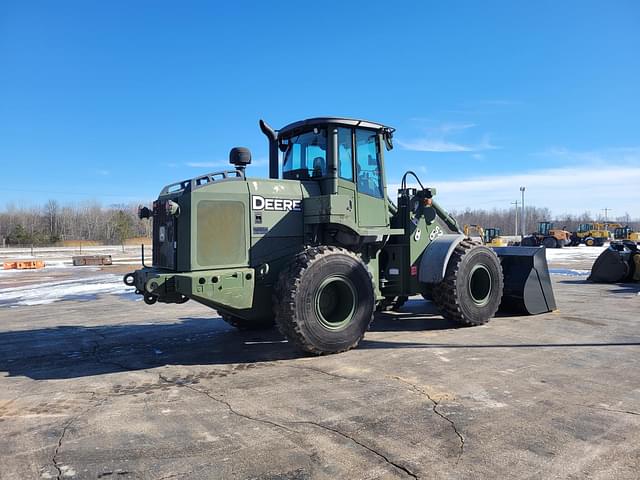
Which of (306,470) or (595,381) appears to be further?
(595,381)

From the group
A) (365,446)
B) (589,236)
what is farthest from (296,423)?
(589,236)

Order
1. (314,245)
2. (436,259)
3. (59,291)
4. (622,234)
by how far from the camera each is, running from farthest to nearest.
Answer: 1. (622,234)
2. (59,291)
3. (436,259)
4. (314,245)

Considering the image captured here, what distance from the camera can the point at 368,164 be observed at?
763 cm

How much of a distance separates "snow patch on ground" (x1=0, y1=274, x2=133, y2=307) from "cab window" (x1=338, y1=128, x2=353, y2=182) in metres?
9.56

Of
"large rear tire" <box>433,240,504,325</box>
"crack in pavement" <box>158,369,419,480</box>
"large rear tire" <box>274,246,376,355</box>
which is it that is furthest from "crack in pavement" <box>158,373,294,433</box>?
"large rear tire" <box>433,240,504,325</box>

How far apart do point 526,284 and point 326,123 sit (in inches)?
198

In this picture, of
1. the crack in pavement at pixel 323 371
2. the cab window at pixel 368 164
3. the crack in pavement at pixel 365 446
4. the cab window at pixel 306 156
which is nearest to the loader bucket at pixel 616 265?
the cab window at pixel 368 164

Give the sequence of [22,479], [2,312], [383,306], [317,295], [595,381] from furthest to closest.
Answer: [2,312], [383,306], [317,295], [595,381], [22,479]

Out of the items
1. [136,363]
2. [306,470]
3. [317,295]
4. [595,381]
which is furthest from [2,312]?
[595,381]

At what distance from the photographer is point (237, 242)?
20.8ft

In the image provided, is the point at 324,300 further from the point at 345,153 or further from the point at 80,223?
the point at 80,223

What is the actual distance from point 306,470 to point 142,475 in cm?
108

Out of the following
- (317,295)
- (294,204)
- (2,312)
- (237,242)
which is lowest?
(2,312)

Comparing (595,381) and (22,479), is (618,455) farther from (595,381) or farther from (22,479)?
(22,479)
